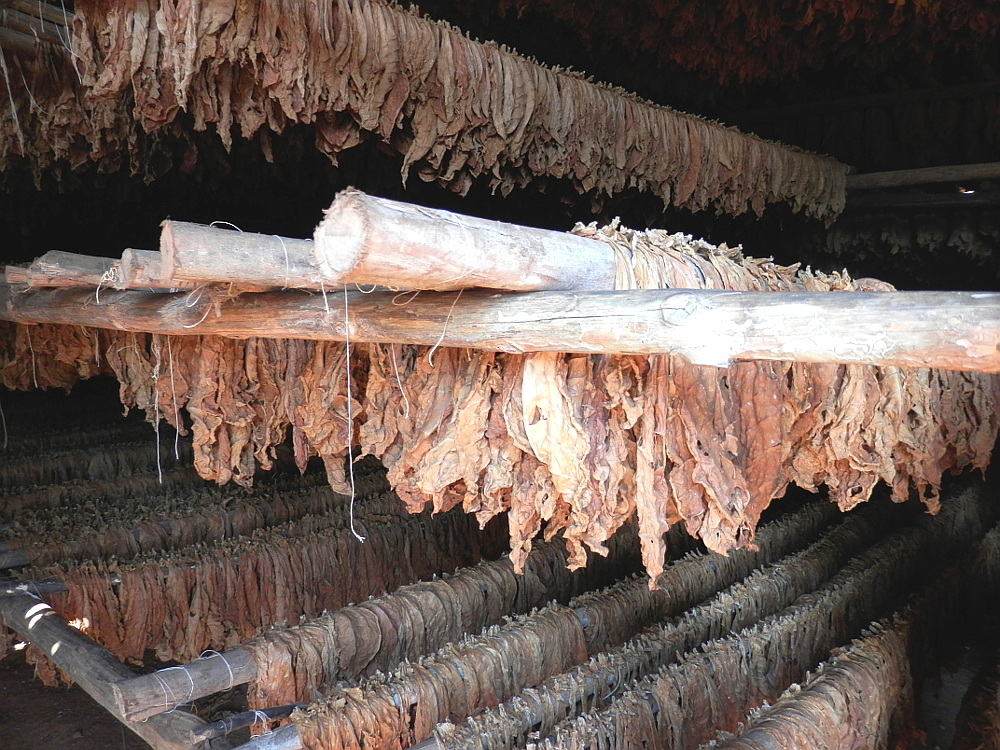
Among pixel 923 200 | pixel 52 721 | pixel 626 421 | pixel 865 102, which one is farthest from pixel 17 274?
pixel 865 102

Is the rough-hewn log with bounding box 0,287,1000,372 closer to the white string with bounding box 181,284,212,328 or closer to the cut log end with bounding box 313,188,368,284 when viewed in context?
the white string with bounding box 181,284,212,328

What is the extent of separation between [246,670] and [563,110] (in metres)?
2.68

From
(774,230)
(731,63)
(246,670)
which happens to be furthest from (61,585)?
(774,230)

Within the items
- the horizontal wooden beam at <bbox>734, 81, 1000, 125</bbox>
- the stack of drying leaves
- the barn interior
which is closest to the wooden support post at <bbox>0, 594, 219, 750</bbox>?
the barn interior

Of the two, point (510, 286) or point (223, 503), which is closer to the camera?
point (510, 286)

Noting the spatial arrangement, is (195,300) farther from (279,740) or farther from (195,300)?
(279,740)

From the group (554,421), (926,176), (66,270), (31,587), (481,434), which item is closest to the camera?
(554,421)

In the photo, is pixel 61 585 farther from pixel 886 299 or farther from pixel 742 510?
pixel 886 299

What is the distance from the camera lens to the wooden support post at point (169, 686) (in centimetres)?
224

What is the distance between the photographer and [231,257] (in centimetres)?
155

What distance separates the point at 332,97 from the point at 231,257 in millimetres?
1315

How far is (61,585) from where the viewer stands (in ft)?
10.4

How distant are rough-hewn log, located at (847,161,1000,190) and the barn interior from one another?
1.0 inches

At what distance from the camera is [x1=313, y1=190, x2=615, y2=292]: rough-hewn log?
3.85 ft
